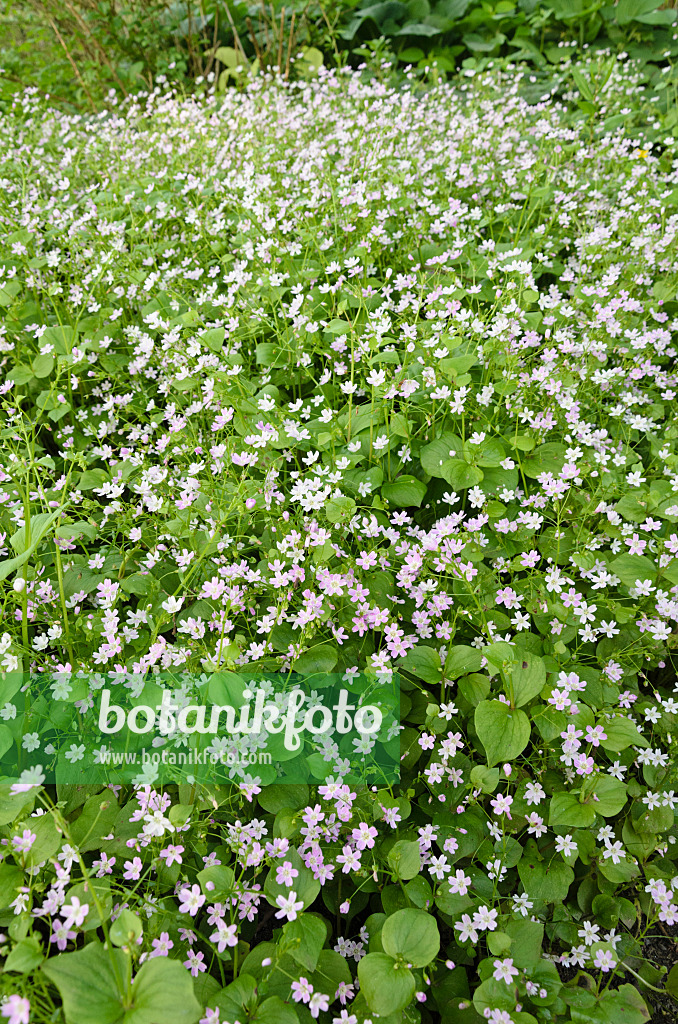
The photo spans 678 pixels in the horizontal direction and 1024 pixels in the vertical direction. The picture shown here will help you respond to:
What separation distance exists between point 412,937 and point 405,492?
1334 millimetres

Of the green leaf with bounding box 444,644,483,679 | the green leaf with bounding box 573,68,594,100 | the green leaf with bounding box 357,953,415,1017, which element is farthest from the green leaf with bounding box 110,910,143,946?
the green leaf with bounding box 573,68,594,100

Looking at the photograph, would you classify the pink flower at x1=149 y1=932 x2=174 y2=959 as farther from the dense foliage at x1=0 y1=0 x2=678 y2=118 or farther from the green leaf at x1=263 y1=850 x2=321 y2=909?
the dense foliage at x1=0 y1=0 x2=678 y2=118

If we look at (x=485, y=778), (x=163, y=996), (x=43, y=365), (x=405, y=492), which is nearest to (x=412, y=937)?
(x=485, y=778)

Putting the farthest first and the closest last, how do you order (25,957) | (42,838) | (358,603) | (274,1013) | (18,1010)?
(358,603)
(42,838)
(274,1013)
(25,957)
(18,1010)

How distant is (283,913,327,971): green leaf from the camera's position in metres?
1.41

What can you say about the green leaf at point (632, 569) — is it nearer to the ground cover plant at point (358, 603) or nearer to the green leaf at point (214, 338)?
the ground cover plant at point (358, 603)

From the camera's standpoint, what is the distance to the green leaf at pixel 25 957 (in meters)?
1.20

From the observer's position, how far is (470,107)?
514 cm

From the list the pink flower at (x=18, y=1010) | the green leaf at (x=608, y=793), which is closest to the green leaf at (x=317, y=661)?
the green leaf at (x=608, y=793)

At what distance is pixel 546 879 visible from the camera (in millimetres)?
1760

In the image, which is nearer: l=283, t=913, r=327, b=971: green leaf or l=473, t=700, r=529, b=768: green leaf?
l=283, t=913, r=327, b=971: green leaf

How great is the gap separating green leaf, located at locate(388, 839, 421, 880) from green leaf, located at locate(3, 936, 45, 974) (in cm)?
81

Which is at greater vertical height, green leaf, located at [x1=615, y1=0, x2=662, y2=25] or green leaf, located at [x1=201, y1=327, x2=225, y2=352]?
green leaf, located at [x1=615, y1=0, x2=662, y2=25]

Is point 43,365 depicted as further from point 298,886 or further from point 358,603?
point 298,886
